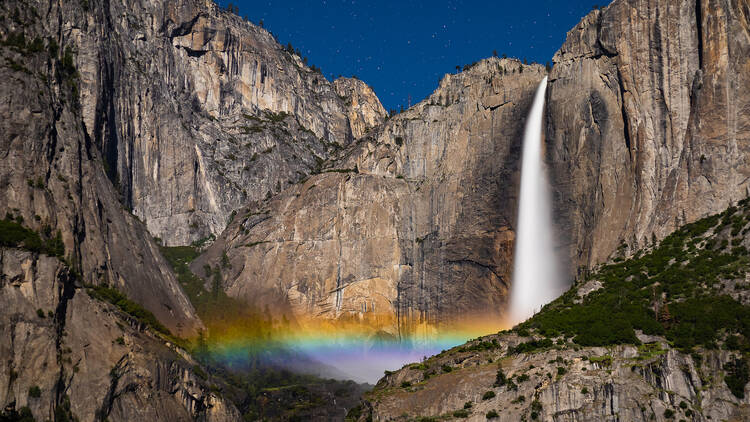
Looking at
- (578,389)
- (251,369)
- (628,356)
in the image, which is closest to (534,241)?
(251,369)

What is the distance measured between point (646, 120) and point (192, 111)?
8374cm

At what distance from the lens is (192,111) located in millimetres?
154750

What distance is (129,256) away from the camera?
107 m

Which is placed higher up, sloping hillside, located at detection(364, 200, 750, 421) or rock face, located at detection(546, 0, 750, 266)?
rock face, located at detection(546, 0, 750, 266)

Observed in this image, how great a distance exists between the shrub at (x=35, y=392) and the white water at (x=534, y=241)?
167 ft

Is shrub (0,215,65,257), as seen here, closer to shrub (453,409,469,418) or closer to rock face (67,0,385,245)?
rock face (67,0,385,245)

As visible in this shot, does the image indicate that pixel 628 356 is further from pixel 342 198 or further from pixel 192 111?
pixel 192 111

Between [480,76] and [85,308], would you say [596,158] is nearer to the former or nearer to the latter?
[480,76]

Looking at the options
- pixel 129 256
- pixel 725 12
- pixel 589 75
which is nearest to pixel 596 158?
pixel 589 75

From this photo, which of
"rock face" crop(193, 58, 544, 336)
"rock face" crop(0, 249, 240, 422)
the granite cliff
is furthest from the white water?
"rock face" crop(0, 249, 240, 422)

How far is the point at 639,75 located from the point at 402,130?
4103 cm

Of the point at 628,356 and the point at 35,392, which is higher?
the point at 628,356

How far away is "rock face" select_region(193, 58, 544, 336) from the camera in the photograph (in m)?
113

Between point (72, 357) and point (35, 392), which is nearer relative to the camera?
point (35, 392)
